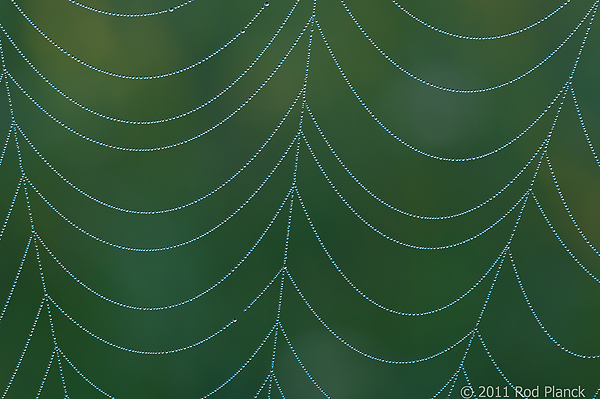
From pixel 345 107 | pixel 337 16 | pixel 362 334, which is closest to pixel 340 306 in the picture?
pixel 362 334

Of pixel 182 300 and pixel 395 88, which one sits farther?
pixel 395 88

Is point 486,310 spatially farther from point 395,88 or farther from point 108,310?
point 108,310

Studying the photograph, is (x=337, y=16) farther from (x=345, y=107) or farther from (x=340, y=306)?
(x=340, y=306)

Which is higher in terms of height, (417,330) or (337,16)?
(337,16)

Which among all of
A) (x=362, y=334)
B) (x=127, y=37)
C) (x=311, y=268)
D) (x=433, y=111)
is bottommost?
(x=362, y=334)

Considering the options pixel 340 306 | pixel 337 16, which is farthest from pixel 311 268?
pixel 337 16

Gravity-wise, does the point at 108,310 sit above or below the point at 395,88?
below
